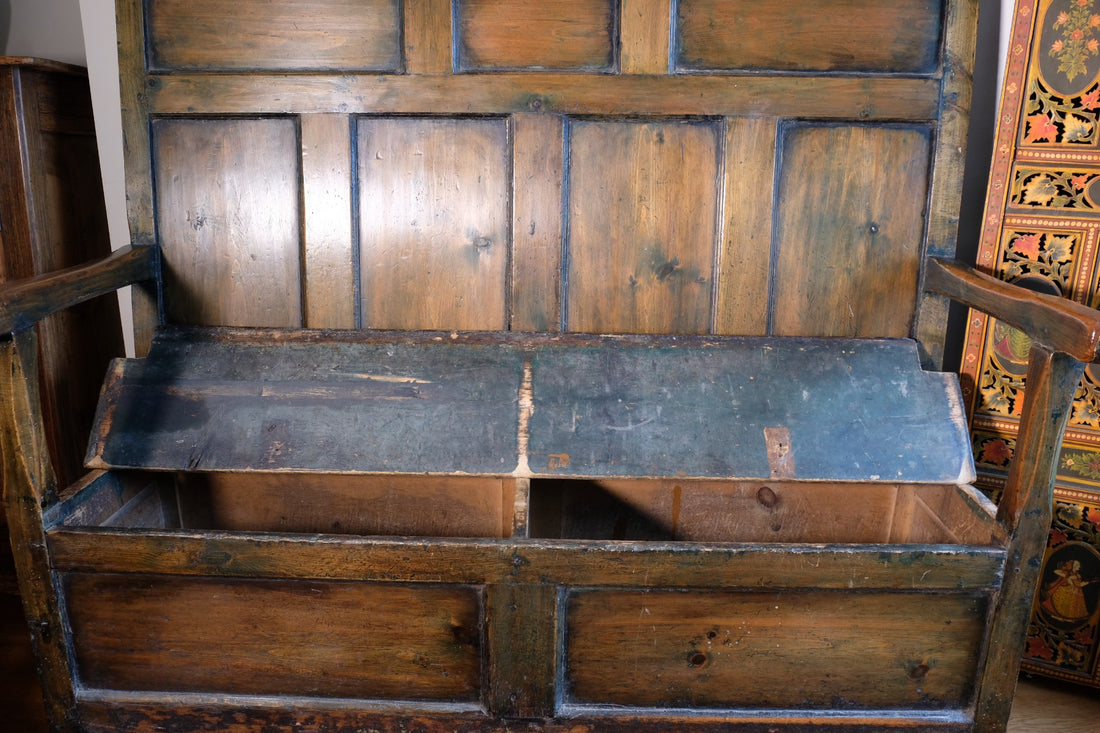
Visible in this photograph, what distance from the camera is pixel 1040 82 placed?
1.96 metres

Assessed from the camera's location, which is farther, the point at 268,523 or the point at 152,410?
the point at 268,523

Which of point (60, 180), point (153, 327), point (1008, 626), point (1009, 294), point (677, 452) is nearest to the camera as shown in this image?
point (1008, 626)

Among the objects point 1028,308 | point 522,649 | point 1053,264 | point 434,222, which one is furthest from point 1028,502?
point 434,222

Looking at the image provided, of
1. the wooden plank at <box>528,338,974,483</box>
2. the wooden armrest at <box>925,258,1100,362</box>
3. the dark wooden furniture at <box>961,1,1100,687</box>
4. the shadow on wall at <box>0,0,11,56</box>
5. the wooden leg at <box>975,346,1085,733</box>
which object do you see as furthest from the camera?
the shadow on wall at <box>0,0,11,56</box>

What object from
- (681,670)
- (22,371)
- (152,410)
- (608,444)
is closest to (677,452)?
(608,444)

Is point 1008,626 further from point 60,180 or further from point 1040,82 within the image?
point 60,180

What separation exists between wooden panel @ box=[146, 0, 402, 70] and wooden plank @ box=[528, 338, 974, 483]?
0.90 metres

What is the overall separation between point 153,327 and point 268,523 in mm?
614

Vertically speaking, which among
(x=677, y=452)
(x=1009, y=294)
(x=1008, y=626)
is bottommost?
(x=1008, y=626)

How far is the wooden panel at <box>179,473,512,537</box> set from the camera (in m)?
2.08

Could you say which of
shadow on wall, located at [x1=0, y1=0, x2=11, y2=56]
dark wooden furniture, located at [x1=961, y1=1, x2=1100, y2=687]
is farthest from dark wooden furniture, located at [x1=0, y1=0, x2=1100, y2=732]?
shadow on wall, located at [x1=0, y1=0, x2=11, y2=56]

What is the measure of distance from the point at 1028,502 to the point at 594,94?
134 centimetres

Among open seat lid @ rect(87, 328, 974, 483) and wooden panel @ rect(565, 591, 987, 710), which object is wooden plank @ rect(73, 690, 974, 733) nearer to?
wooden panel @ rect(565, 591, 987, 710)

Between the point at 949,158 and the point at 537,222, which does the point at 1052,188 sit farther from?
the point at 537,222
